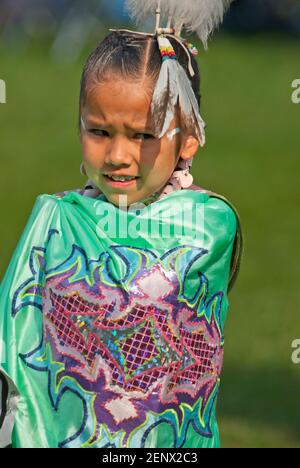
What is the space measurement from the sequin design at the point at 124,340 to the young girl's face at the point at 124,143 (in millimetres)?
222

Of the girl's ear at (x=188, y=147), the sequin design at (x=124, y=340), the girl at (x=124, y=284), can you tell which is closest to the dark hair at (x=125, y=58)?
the girl at (x=124, y=284)

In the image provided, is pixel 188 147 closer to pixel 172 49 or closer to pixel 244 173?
pixel 172 49

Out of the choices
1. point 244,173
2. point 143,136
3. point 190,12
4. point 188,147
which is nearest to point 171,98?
point 143,136

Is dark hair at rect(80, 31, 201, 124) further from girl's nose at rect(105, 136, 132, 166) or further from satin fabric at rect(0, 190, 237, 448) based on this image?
satin fabric at rect(0, 190, 237, 448)

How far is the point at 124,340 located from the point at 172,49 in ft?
3.09

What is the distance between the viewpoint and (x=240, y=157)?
50.9 ft

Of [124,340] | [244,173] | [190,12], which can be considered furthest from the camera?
[244,173]

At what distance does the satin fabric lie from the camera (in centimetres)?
454

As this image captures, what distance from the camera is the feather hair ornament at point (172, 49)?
462 cm

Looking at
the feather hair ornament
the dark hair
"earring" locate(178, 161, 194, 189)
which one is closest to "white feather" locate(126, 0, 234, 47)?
the feather hair ornament

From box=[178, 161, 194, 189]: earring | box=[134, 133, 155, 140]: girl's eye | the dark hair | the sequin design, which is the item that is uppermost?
the dark hair

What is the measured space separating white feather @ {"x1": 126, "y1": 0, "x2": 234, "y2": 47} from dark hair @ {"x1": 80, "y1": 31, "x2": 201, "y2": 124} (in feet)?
0.33

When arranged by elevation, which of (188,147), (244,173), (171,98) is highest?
(171,98)

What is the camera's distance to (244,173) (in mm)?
14531
